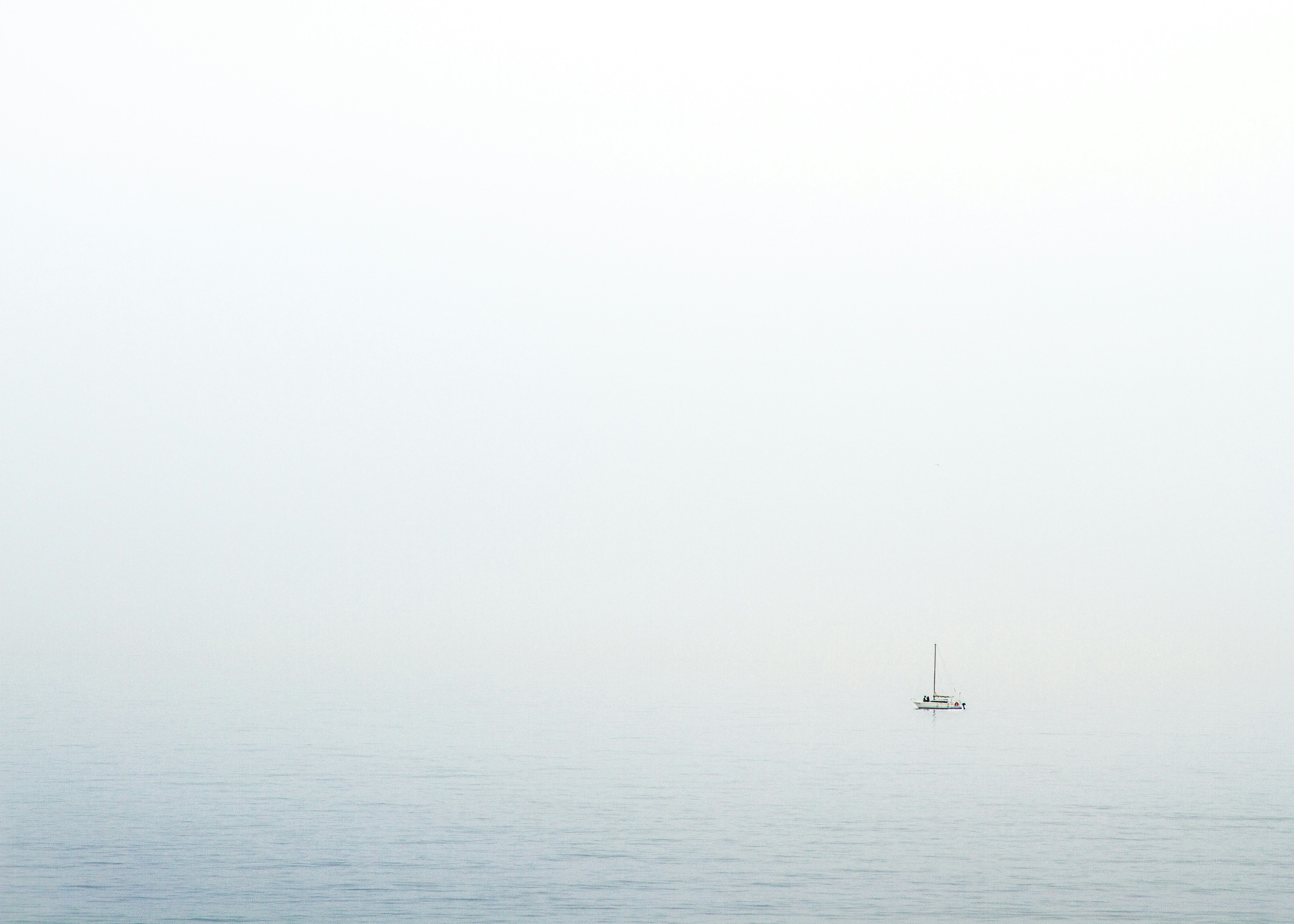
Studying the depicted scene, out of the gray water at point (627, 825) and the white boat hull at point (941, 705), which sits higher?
the white boat hull at point (941, 705)

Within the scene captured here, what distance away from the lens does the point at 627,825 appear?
29.1m

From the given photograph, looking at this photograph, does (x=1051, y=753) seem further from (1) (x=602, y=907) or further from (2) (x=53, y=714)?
(2) (x=53, y=714)

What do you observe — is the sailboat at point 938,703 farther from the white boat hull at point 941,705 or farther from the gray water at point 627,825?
the gray water at point 627,825

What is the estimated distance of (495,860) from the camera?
25.3 m

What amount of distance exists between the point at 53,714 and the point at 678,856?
33876 millimetres

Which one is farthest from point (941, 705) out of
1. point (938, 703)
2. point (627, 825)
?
point (627, 825)

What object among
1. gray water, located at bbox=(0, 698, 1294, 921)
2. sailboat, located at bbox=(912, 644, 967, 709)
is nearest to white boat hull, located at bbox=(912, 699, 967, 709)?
sailboat, located at bbox=(912, 644, 967, 709)

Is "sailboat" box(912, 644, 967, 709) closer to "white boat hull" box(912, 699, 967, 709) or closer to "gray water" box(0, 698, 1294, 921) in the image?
"white boat hull" box(912, 699, 967, 709)

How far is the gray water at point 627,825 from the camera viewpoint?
2227 cm

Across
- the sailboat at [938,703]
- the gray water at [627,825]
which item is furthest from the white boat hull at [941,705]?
the gray water at [627,825]

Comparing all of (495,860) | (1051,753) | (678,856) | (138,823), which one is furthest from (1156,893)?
(1051,753)

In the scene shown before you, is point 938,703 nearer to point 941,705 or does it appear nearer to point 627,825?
point 941,705

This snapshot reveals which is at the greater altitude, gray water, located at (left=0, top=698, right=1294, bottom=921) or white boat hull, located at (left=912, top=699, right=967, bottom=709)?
white boat hull, located at (left=912, top=699, right=967, bottom=709)

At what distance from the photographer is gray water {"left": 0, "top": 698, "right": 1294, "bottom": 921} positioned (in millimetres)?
22266
